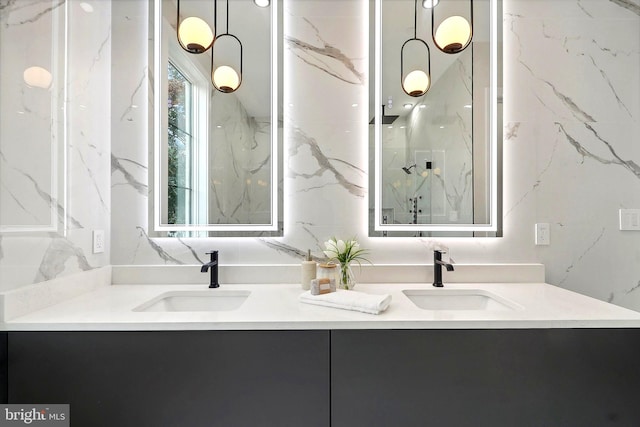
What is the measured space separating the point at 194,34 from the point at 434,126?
1251 mm

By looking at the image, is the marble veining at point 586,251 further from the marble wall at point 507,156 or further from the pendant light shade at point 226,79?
the pendant light shade at point 226,79

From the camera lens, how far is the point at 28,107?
3.65ft

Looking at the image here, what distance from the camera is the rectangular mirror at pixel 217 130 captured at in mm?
1572

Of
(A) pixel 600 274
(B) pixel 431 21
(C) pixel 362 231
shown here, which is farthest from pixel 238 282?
(A) pixel 600 274

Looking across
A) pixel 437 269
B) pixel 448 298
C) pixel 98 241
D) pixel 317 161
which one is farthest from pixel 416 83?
pixel 98 241

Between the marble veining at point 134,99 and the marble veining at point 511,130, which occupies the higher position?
the marble veining at point 134,99

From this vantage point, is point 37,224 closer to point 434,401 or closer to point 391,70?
point 434,401

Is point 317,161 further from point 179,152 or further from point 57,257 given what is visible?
point 57,257

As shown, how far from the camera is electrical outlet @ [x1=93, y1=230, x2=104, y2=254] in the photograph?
1.44 m

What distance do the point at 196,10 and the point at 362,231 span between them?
1372mm
